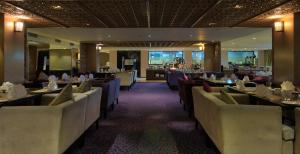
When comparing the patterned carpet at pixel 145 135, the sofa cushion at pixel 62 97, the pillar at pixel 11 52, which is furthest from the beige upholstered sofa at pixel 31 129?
the pillar at pixel 11 52

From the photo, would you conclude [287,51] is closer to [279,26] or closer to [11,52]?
[279,26]

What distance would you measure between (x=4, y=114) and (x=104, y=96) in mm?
3184

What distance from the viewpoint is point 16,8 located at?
17.4 feet

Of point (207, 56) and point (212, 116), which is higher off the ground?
point (207, 56)

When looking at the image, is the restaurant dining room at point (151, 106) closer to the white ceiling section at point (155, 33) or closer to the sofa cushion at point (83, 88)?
the sofa cushion at point (83, 88)

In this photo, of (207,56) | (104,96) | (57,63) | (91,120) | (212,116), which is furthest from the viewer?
(57,63)

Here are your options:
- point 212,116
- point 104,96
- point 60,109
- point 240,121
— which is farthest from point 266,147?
point 104,96

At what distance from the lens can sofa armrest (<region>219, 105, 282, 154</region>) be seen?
282 cm


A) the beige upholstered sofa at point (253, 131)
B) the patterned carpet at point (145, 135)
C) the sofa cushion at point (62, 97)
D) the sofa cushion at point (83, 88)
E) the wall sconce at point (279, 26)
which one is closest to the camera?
the beige upholstered sofa at point (253, 131)

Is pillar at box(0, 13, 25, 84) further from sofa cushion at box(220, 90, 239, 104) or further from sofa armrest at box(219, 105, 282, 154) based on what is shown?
sofa armrest at box(219, 105, 282, 154)

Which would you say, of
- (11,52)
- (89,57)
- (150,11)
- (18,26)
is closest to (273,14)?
(150,11)

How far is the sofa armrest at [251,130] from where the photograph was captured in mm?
2818

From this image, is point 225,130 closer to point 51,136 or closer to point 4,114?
point 51,136

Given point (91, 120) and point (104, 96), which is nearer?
point (91, 120)
